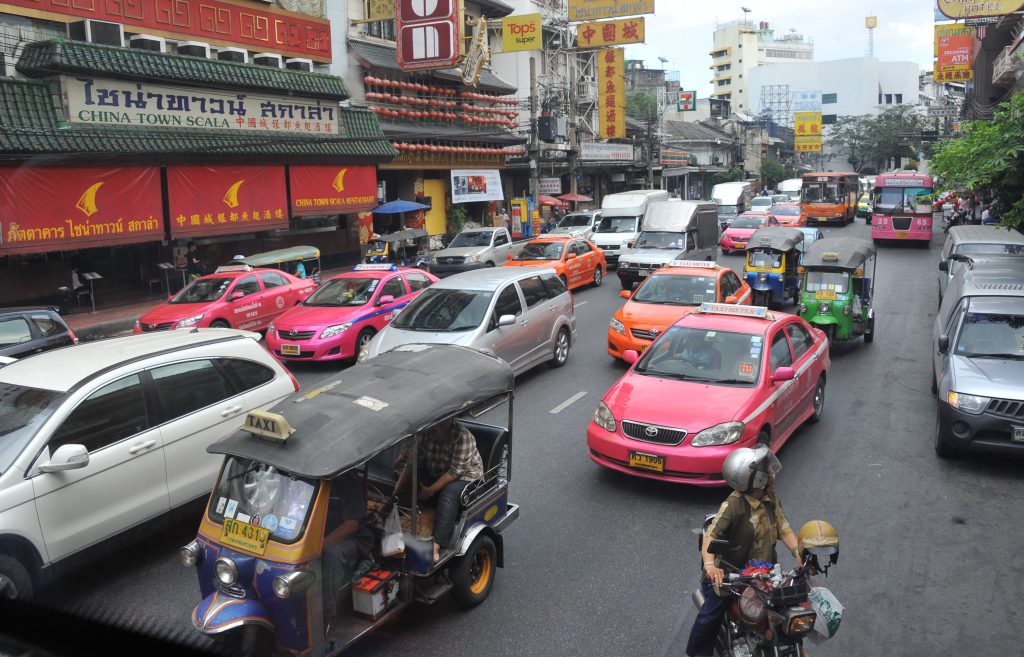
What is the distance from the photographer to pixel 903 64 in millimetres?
111375

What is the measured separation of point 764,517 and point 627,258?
55.1ft

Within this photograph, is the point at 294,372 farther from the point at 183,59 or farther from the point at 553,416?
the point at 183,59

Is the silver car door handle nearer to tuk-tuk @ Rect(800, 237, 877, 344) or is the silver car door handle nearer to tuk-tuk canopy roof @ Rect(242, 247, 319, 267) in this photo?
tuk-tuk @ Rect(800, 237, 877, 344)

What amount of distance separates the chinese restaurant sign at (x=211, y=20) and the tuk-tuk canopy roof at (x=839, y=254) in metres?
17.3

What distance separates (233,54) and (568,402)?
1713 cm

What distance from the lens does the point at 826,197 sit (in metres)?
40.0

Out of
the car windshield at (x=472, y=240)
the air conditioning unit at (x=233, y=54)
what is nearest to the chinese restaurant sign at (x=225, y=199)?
the air conditioning unit at (x=233, y=54)

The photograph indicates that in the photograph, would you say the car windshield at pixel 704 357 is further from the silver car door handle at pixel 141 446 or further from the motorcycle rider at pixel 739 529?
the silver car door handle at pixel 141 446

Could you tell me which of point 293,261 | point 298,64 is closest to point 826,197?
point 298,64

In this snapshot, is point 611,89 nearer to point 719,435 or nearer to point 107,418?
point 719,435

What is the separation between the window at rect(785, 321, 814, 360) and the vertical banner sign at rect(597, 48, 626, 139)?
3343cm

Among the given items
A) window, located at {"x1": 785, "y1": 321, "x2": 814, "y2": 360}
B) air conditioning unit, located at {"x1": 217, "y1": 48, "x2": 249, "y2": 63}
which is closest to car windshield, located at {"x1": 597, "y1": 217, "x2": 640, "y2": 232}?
air conditioning unit, located at {"x1": 217, "y1": 48, "x2": 249, "y2": 63}

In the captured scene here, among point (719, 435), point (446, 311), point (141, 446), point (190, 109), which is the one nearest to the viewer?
point (141, 446)

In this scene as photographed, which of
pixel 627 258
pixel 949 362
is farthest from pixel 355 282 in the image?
pixel 949 362
